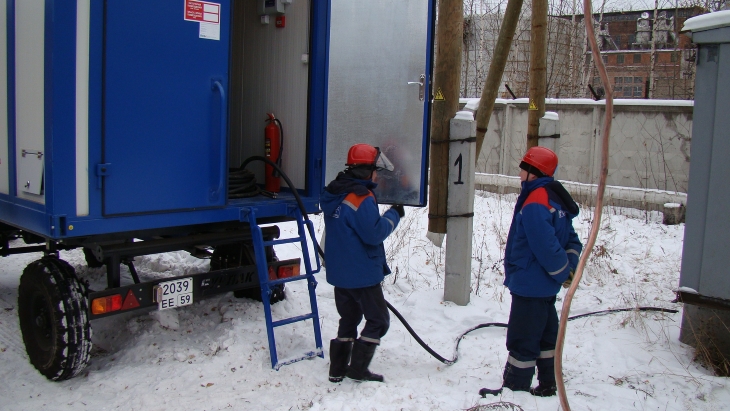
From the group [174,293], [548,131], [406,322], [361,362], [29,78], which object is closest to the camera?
[29,78]

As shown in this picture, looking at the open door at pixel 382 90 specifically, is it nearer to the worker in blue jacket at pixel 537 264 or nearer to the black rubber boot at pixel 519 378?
the worker in blue jacket at pixel 537 264

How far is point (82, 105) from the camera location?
3633 mm

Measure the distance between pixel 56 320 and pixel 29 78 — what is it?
1.54 metres

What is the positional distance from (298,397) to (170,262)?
3.56 m

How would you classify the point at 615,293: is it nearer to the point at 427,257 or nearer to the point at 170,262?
the point at 427,257

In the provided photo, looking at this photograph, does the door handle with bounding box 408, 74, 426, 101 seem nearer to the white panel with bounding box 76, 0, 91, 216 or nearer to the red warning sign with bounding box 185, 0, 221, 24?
the red warning sign with bounding box 185, 0, 221, 24

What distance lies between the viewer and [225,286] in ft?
15.2

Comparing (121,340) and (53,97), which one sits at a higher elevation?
(53,97)

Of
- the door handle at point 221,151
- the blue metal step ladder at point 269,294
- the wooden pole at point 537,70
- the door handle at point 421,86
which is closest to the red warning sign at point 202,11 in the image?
the door handle at point 221,151

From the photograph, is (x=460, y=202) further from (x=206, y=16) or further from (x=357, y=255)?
(x=206, y=16)

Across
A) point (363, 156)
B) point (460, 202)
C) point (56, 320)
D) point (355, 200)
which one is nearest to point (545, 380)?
point (355, 200)

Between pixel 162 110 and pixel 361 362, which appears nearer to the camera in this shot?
pixel 162 110

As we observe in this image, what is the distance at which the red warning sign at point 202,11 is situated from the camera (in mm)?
4032

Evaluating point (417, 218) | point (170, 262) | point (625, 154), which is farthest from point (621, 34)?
point (170, 262)
